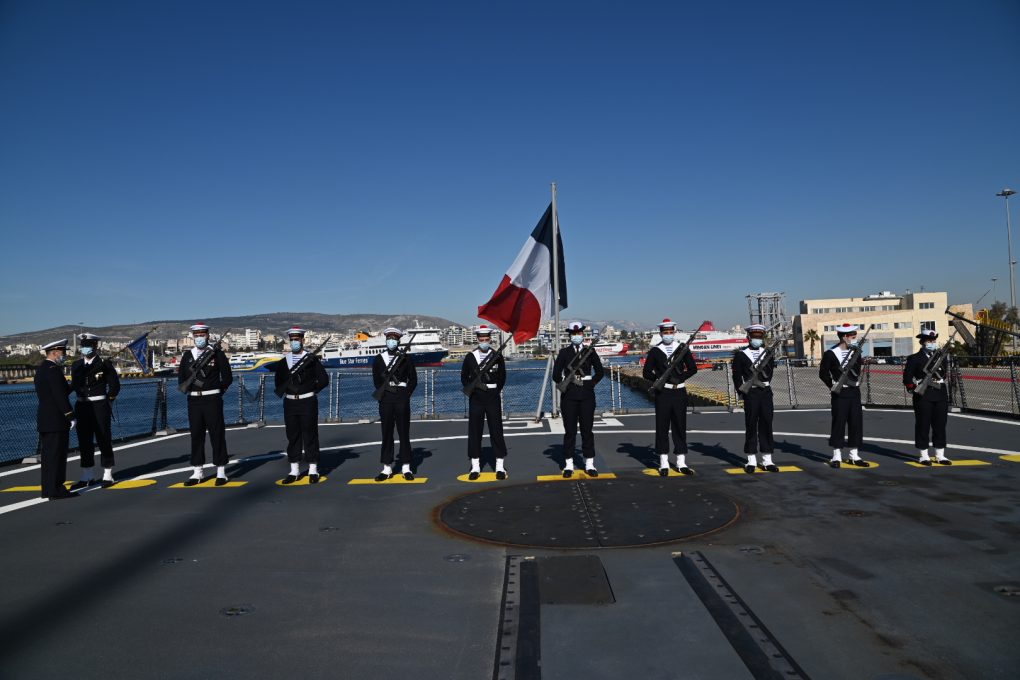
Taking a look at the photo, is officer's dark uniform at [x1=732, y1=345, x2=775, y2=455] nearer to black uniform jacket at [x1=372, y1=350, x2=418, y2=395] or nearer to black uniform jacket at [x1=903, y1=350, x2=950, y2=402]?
black uniform jacket at [x1=903, y1=350, x2=950, y2=402]

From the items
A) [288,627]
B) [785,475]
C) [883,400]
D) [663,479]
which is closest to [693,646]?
[288,627]

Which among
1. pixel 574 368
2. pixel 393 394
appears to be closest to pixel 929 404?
pixel 574 368

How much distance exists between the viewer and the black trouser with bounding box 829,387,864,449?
8.63 m

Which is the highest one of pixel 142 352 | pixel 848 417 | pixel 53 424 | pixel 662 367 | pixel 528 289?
pixel 528 289

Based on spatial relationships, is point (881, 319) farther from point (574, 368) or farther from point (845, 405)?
point (574, 368)

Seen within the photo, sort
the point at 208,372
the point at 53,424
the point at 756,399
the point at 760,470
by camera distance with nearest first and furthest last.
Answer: the point at 53,424
the point at 760,470
the point at 208,372
the point at 756,399

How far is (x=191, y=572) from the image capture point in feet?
16.3

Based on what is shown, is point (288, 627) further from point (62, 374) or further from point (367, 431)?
point (367, 431)

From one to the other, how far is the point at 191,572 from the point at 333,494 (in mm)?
2852

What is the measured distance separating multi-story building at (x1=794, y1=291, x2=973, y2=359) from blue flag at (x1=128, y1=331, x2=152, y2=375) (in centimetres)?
6908

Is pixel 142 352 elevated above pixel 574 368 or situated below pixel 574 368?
above

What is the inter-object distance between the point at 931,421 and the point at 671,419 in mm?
3538

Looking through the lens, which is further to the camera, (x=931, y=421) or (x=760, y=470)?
(x=931, y=421)

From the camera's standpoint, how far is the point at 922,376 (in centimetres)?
883
